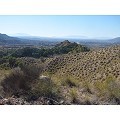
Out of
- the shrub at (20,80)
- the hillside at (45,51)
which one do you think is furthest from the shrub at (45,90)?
the hillside at (45,51)

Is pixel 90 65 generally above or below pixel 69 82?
below

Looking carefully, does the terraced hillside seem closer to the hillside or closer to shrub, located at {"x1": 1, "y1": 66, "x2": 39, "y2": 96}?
the hillside

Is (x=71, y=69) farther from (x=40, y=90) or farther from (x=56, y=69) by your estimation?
(x=40, y=90)

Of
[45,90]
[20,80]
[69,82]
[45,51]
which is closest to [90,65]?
[45,51]

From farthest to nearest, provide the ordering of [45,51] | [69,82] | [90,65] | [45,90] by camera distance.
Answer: [45,51] < [90,65] < [69,82] < [45,90]

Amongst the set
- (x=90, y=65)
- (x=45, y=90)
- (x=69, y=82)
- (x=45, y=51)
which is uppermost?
(x=45, y=90)

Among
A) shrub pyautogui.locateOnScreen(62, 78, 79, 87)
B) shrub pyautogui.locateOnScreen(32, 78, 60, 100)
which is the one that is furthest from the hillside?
shrub pyautogui.locateOnScreen(32, 78, 60, 100)

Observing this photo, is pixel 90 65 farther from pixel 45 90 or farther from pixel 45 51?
pixel 45 90

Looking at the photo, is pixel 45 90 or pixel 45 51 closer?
pixel 45 90
